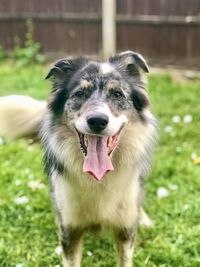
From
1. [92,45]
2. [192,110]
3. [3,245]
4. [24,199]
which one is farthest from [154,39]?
[3,245]

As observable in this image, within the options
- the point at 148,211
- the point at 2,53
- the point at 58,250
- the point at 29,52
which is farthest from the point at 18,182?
the point at 2,53

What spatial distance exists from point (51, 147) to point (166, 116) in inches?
126

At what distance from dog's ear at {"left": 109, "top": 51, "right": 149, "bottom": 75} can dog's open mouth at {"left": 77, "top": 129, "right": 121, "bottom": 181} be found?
1.61 feet

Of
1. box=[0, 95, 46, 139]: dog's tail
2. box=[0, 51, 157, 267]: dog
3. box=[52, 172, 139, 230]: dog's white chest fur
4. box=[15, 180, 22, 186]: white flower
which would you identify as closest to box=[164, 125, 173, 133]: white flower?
box=[15, 180, 22, 186]: white flower

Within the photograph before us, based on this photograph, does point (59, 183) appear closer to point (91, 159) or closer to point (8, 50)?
point (91, 159)

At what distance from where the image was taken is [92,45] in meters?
8.34

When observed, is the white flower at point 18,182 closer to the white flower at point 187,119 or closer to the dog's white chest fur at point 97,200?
the dog's white chest fur at point 97,200

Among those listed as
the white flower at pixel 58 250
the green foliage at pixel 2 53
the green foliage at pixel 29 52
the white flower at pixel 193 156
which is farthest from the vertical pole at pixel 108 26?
the white flower at pixel 58 250

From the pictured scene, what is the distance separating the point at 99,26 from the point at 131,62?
5.13m

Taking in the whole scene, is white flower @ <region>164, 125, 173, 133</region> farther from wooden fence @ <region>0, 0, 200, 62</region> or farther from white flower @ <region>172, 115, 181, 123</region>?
wooden fence @ <region>0, 0, 200, 62</region>

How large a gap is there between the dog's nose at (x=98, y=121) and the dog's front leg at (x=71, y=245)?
82 cm

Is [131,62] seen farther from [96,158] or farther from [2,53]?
Result: [2,53]

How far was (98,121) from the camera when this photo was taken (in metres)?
2.78

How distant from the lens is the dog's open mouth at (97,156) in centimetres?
293
